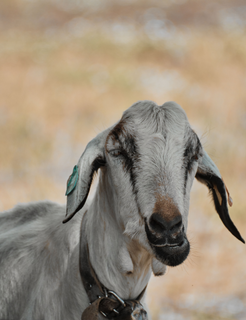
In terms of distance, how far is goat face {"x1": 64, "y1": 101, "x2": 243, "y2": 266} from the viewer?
8.25ft

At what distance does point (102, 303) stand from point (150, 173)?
96 centimetres

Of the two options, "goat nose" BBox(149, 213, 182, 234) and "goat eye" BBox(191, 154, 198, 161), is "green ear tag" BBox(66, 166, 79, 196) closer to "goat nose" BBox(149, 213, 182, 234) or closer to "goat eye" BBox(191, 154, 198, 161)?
"goat nose" BBox(149, 213, 182, 234)

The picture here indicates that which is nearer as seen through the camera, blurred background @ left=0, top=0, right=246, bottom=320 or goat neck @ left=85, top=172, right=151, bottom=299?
goat neck @ left=85, top=172, right=151, bottom=299

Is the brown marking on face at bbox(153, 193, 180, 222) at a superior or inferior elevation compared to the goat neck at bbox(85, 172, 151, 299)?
superior

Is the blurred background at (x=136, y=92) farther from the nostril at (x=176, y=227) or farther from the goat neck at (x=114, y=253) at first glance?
the nostril at (x=176, y=227)

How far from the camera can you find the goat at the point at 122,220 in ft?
8.51

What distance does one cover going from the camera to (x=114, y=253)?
296 cm

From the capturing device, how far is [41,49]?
18.5m

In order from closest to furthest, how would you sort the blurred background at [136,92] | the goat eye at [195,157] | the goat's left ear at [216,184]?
the goat eye at [195,157] < the goat's left ear at [216,184] < the blurred background at [136,92]

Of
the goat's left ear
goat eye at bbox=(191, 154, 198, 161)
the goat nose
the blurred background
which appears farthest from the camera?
the blurred background

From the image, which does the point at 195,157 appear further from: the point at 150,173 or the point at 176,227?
the point at 176,227

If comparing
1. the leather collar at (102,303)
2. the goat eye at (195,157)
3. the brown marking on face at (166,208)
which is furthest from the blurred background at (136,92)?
the brown marking on face at (166,208)

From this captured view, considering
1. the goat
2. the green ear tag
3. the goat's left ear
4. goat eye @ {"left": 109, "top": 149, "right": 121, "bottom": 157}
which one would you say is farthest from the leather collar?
the goat's left ear

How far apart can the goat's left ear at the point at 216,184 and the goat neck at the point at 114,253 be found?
0.69 metres
